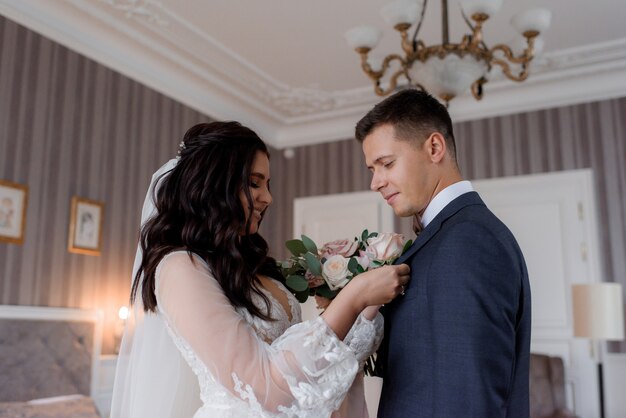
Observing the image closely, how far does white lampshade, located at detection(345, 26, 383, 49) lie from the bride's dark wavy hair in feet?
5.94

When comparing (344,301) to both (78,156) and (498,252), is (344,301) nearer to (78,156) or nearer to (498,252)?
(498,252)

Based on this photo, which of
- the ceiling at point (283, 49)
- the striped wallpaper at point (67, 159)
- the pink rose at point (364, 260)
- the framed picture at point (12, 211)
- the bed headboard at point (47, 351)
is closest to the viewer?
the pink rose at point (364, 260)

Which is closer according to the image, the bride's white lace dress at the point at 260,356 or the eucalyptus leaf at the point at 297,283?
the bride's white lace dress at the point at 260,356

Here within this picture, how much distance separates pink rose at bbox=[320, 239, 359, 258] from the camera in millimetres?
1910

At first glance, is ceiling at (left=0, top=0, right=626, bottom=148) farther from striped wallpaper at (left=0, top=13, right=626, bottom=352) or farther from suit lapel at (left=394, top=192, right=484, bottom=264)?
suit lapel at (left=394, top=192, right=484, bottom=264)

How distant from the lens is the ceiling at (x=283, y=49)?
4.50m

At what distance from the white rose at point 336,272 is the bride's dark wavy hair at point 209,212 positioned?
21 cm

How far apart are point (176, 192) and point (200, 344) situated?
1.68 feet

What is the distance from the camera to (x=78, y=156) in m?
4.62

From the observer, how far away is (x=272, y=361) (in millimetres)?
1609

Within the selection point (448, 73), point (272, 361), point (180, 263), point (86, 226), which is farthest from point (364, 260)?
point (86, 226)

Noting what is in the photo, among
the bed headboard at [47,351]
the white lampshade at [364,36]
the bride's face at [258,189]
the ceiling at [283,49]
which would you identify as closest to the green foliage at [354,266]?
the bride's face at [258,189]

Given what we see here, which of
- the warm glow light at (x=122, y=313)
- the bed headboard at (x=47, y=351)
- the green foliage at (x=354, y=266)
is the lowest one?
the bed headboard at (x=47, y=351)

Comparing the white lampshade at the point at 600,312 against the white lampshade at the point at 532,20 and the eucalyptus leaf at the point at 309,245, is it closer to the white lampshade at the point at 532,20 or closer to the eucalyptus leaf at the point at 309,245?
the white lampshade at the point at 532,20
